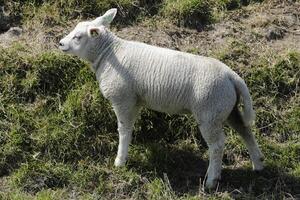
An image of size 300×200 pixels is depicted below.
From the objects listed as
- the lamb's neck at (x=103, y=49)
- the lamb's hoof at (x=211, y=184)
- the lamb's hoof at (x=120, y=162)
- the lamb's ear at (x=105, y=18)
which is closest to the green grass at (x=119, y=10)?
the lamb's ear at (x=105, y=18)

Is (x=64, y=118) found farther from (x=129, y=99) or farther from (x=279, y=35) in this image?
(x=279, y=35)

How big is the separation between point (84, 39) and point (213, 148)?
67.0 inches

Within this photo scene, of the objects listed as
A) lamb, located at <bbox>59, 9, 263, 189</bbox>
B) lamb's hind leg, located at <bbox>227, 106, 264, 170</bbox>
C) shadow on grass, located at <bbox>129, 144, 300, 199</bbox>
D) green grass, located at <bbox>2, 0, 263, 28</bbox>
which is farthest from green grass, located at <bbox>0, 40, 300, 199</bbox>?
green grass, located at <bbox>2, 0, 263, 28</bbox>

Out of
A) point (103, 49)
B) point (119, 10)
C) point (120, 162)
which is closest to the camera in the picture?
point (103, 49)

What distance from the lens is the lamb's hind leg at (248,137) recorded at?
23.0 ft

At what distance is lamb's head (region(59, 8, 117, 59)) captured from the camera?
6.91m

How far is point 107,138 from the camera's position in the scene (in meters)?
7.56

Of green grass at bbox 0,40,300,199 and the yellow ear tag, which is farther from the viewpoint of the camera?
green grass at bbox 0,40,300,199

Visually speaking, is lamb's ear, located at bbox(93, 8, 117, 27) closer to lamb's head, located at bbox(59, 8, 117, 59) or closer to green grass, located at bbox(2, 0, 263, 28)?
lamb's head, located at bbox(59, 8, 117, 59)

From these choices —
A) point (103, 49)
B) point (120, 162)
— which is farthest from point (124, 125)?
point (103, 49)

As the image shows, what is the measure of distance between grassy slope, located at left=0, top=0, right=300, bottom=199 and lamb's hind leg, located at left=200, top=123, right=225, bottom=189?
157 millimetres

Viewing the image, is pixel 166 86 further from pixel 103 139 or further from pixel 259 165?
pixel 259 165

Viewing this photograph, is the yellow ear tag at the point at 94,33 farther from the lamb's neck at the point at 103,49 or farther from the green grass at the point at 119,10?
the green grass at the point at 119,10

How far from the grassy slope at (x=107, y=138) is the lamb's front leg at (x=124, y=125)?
146 millimetres
